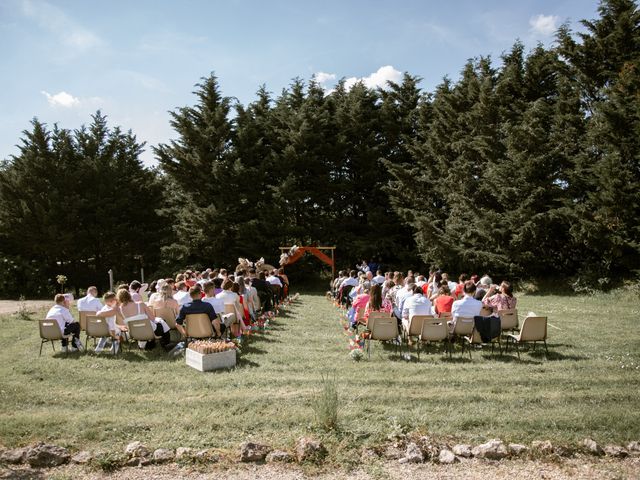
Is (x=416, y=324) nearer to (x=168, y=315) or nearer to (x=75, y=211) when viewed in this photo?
(x=168, y=315)

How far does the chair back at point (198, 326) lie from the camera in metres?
9.55

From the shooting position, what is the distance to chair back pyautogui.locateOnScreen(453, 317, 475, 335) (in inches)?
377

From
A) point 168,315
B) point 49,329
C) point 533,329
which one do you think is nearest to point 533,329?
point 533,329

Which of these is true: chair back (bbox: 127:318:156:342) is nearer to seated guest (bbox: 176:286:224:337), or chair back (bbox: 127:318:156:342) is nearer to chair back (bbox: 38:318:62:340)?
seated guest (bbox: 176:286:224:337)

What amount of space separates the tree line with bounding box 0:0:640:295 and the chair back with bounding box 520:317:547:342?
13787 millimetres

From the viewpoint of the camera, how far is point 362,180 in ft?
107

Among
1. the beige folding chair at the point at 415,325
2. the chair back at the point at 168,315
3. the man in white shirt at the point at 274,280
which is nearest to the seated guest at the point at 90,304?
the chair back at the point at 168,315

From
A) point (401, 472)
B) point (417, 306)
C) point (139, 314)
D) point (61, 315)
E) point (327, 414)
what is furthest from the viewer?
point (417, 306)

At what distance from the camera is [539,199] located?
22.9m

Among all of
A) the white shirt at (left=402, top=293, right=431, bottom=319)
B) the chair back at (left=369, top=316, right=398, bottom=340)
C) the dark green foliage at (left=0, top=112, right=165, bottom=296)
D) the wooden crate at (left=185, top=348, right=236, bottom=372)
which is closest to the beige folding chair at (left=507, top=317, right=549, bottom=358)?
the white shirt at (left=402, top=293, right=431, bottom=319)

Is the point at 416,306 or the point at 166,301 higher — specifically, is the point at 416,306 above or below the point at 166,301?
above

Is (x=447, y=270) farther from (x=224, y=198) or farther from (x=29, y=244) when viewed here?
(x=29, y=244)

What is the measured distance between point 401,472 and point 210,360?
4491 millimetres

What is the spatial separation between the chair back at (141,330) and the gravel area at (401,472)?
15.4 ft
